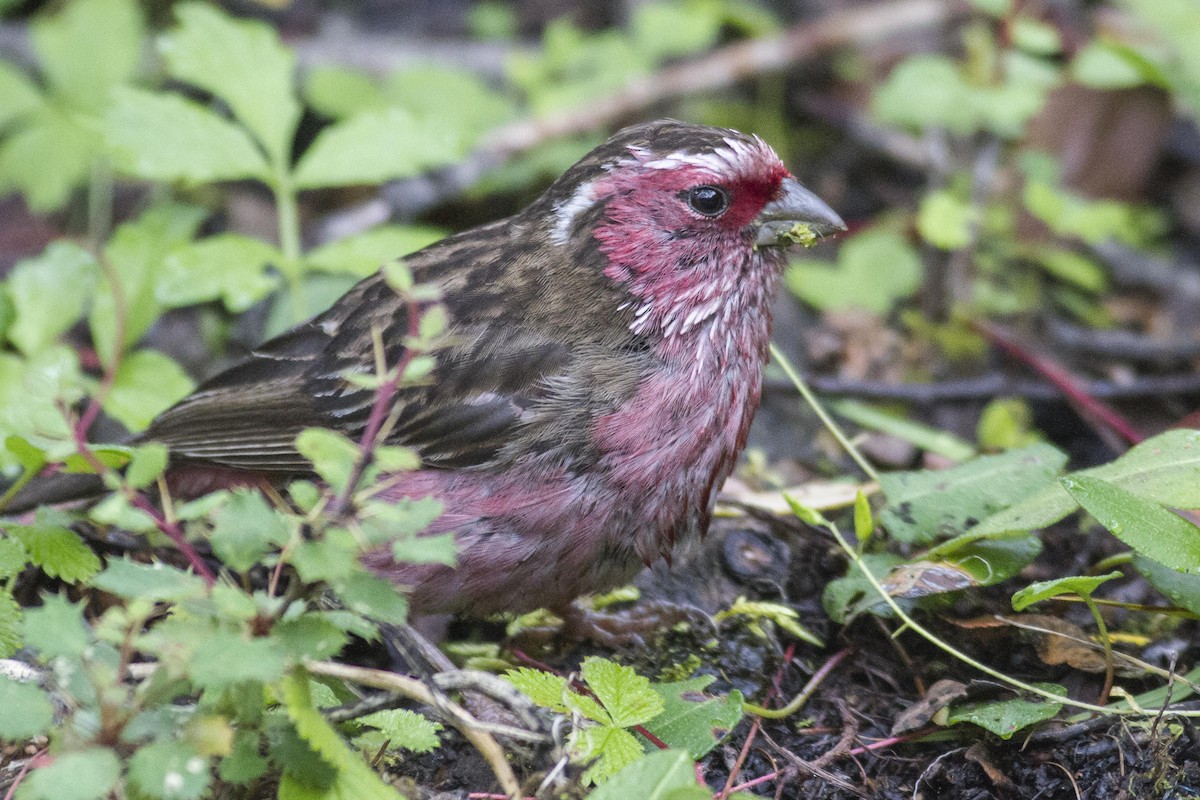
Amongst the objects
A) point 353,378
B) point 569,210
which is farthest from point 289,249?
point 353,378

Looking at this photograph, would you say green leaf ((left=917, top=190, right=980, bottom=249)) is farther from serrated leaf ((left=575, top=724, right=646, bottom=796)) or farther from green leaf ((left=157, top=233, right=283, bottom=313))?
serrated leaf ((left=575, top=724, right=646, bottom=796))

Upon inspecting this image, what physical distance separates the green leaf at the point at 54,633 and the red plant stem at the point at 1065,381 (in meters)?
3.85

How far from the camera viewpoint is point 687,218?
11.5 ft

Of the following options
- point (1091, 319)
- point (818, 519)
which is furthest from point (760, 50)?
point (818, 519)

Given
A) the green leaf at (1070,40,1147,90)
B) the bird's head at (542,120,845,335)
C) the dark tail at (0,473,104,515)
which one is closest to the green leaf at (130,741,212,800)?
the bird's head at (542,120,845,335)

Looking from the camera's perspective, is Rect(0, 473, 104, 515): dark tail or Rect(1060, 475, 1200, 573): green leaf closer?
Rect(1060, 475, 1200, 573): green leaf

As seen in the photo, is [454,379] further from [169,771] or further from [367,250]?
[169,771]

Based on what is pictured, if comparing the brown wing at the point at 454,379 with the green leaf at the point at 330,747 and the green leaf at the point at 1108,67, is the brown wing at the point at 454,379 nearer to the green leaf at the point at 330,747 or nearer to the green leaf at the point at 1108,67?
the green leaf at the point at 330,747

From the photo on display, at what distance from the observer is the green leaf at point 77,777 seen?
203 centimetres

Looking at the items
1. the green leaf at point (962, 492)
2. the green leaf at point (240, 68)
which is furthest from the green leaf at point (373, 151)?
the green leaf at point (962, 492)

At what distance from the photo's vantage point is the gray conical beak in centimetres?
358

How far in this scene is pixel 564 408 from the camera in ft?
10.9

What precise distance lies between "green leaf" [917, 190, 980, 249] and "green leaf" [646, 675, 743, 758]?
2.90m

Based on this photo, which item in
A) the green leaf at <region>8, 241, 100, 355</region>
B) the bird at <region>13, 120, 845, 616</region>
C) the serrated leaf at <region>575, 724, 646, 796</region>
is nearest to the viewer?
the serrated leaf at <region>575, 724, 646, 796</region>
